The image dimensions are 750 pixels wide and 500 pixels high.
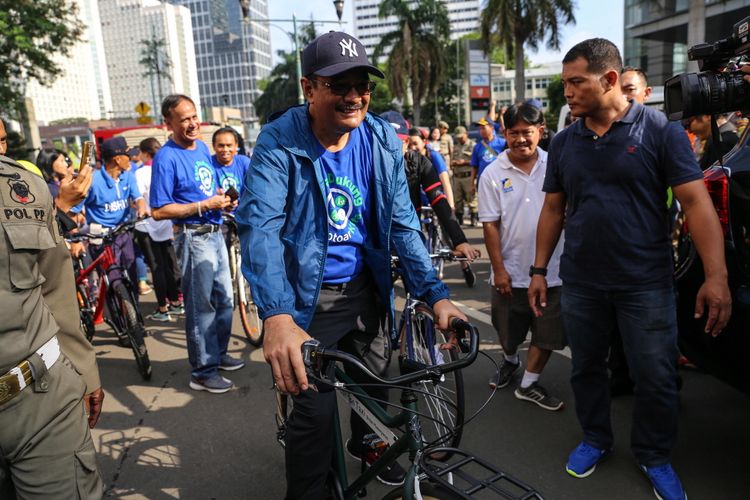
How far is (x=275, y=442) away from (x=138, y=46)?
136 meters

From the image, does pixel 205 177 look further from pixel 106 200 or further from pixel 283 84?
pixel 283 84

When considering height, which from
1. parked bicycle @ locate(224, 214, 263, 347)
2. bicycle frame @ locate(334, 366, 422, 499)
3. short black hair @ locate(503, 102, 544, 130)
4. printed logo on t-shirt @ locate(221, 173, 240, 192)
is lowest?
parked bicycle @ locate(224, 214, 263, 347)

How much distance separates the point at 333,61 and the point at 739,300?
2.06 m

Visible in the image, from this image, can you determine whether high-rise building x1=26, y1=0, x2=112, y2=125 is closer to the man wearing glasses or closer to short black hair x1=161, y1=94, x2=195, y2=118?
short black hair x1=161, y1=94, x2=195, y2=118

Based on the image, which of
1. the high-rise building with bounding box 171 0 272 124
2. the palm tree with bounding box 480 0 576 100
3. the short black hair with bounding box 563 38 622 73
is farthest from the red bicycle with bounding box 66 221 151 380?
the high-rise building with bounding box 171 0 272 124

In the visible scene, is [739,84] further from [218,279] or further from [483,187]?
[218,279]

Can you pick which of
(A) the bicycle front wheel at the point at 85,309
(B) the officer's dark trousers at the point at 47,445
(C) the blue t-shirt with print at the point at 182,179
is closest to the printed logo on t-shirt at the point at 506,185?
(C) the blue t-shirt with print at the point at 182,179

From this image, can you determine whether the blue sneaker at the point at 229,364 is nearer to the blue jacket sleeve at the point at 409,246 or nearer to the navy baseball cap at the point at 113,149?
the blue jacket sleeve at the point at 409,246

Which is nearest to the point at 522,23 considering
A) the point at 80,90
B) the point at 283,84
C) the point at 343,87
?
the point at 343,87

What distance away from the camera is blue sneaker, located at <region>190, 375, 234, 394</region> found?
4305 millimetres

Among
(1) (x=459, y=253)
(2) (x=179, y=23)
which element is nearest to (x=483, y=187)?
(1) (x=459, y=253)

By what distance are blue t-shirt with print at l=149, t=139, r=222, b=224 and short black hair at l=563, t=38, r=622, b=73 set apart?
2.79 metres

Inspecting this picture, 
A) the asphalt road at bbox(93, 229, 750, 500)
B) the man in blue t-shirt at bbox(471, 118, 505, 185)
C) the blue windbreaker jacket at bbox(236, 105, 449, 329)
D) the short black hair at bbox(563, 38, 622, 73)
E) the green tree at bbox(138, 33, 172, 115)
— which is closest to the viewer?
the blue windbreaker jacket at bbox(236, 105, 449, 329)

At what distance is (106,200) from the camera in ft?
20.6
